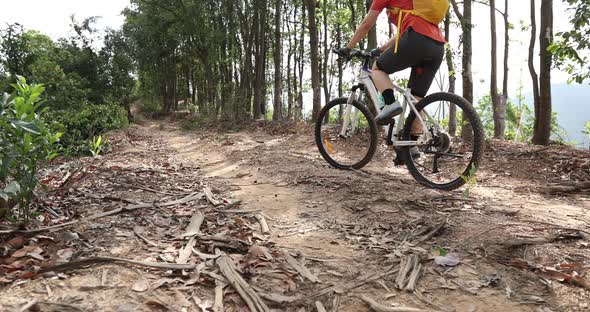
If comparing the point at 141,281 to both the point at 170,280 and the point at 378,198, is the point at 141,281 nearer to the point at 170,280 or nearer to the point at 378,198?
the point at 170,280

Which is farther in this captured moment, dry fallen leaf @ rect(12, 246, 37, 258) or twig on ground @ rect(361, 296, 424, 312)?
dry fallen leaf @ rect(12, 246, 37, 258)

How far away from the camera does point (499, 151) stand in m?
6.46

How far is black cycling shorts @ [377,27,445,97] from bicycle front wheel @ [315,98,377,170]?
73 centimetres

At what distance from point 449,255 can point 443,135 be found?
1.89 m

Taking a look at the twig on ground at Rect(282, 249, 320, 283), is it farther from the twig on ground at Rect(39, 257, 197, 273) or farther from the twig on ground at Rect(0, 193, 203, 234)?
the twig on ground at Rect(0, 193, 203, 234)

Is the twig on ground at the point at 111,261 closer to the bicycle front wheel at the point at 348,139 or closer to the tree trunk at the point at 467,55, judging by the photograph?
the bicycle front wheel at the point at 348,139

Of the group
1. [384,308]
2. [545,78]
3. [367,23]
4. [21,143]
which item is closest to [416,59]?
[367,23]

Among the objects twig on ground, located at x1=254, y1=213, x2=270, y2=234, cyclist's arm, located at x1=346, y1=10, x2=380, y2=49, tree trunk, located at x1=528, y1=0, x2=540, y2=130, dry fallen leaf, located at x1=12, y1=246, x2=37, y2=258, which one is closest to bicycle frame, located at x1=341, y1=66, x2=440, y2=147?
cyclist's arm, located at x1=346, y1=10, x2=380, y2=49

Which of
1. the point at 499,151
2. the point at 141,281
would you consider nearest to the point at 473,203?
the point at 141,281

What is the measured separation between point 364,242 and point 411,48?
2.09 metres

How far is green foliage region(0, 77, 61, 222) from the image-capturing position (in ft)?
7.37

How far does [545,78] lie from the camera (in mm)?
8398

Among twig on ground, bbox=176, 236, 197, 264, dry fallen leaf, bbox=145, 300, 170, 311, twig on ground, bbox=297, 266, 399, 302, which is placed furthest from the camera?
twig on ground, bbox=176, 236, 197, 264

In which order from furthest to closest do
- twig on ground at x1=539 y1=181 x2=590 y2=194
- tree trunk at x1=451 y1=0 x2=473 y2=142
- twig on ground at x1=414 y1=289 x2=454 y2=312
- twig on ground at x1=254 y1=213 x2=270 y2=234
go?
tree trunk at x1=451 y1=0 x2=473 y2=142
twig on ground at x1=539 y1=181 x2=590 y2=194
twig on ground at x1=254 y1=213 x2=270 y2=234
twig on ground at x1=414 y1=289 x2=454 y2=312
